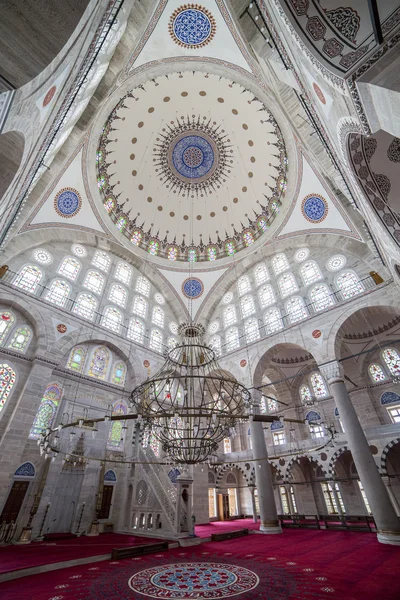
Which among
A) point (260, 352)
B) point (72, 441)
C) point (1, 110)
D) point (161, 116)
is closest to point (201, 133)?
point (161, 116)

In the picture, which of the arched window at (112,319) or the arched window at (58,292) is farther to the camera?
the arched window at (112,319)

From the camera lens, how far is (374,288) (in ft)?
30.2

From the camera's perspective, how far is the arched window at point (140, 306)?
1344 cm

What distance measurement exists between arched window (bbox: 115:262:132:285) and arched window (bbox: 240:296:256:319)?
589cm

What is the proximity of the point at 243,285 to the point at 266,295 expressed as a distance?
180 centimetres

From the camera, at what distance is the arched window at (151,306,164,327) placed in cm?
1410

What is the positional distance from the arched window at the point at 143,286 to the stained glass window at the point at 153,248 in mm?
1467

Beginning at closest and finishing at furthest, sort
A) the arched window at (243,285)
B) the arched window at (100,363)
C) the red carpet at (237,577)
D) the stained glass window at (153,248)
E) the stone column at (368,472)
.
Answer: the red carpet at (237,577), the stone column at (368,472), the arched window at (100,363), the arched window at (243,285), the stained glass window at (153,248)

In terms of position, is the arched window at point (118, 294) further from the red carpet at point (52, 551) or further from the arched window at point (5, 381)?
the red carpet at point (52, 551)

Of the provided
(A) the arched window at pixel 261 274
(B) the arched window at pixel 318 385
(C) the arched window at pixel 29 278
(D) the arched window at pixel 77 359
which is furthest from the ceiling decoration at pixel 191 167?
(B) the arched window at pixel 318 385

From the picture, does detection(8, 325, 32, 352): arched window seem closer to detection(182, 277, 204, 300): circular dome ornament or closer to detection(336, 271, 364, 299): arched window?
detection(182, 277, 204, 300): circular dome ornament

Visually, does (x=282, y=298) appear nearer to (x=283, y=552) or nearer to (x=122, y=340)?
(x=122, y=340)

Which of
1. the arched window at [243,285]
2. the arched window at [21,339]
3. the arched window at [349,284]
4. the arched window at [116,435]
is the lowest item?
the arched window at [116,435]

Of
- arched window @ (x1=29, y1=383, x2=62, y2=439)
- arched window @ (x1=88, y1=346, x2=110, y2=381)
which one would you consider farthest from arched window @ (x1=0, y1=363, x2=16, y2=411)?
arched window @ (x1=88, y1=346, x2=110, y2=381)
